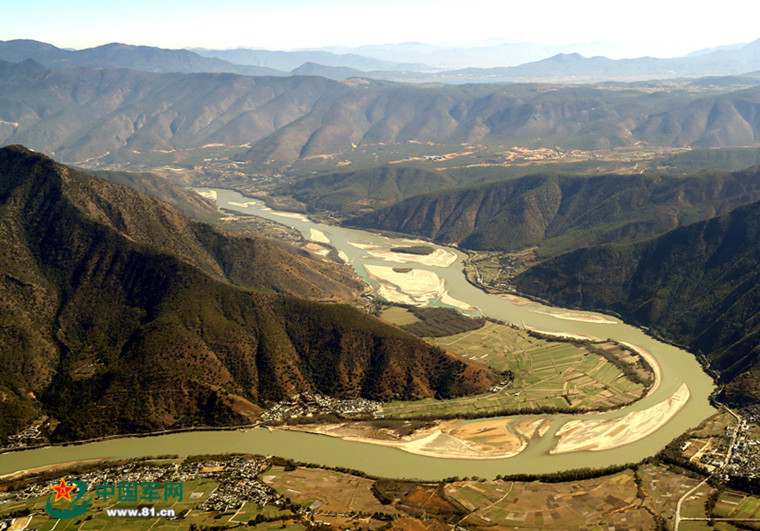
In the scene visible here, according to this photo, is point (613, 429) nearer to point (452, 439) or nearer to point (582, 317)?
point (452, 439)

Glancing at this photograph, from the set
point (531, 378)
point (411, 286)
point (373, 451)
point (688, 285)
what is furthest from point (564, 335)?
point (373, 451)

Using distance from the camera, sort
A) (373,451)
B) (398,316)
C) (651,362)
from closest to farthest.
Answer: (373,451), (651,362), (398,316)

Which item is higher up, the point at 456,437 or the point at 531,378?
the point at 531,378

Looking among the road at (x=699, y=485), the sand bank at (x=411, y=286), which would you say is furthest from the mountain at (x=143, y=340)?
the sand bank at (x=411, y=286)

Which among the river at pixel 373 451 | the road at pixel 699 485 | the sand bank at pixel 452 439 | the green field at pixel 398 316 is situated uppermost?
the green field at pixel 398 316

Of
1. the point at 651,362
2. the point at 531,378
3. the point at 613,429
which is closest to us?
the point at 613,429

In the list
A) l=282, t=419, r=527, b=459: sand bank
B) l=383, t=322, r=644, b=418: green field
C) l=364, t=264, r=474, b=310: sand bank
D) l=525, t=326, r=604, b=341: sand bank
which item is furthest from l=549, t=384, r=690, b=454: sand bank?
l=364, t=264, r=474, b=310: sand bank

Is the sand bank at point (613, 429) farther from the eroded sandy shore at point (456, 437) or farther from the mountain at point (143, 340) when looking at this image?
the mountain at point (143, 340)

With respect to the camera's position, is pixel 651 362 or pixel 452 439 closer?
pixel 452 439
